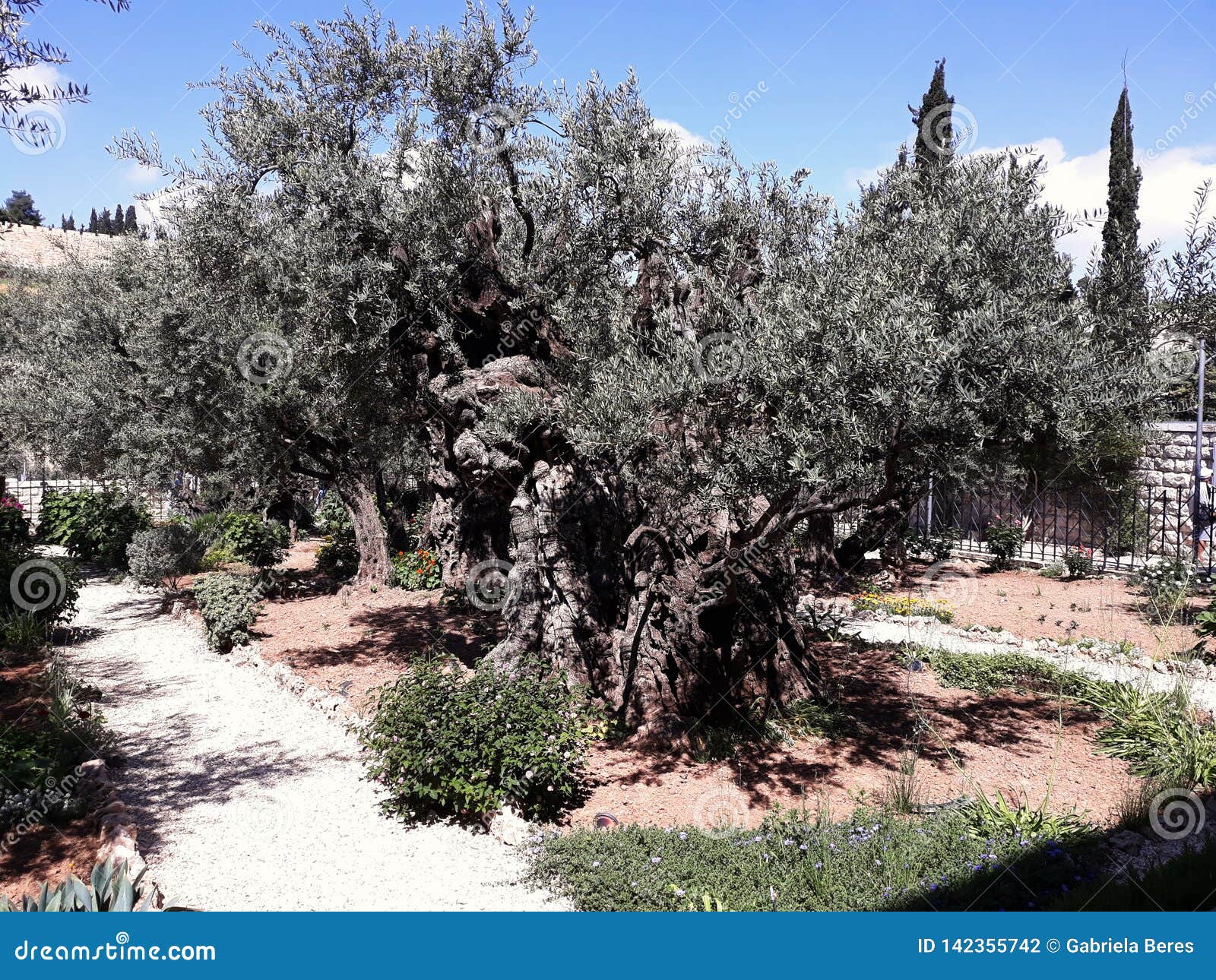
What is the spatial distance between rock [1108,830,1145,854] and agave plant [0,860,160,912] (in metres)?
6.77

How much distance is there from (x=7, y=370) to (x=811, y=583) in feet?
93.7

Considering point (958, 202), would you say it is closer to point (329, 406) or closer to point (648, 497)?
point (648, 497)

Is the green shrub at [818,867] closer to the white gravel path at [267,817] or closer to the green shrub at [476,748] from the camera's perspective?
the white gravel path at [267,817]

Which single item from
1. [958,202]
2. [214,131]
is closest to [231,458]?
[214,131]

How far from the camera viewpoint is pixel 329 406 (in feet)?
41.3

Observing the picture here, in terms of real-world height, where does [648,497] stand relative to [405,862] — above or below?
above

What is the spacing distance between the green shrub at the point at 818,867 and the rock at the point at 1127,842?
0.31m

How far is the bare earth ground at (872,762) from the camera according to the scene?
687 centimetres

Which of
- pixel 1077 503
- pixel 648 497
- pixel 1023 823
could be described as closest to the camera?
pixel 1023 823

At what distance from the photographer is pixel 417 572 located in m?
16.0

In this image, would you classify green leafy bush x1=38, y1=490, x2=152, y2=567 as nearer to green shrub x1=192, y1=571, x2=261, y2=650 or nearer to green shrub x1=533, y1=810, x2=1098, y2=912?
green shrub x1=192, y1=571, x2=261, y2=650

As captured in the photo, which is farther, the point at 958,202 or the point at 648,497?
the point at 648,497

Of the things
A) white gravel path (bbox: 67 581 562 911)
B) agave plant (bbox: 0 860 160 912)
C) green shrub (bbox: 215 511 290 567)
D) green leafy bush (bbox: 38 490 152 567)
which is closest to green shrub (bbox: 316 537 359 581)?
green shrub (bbox: 215 511 290 567)

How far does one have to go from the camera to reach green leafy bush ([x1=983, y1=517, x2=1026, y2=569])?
17.5 meters
